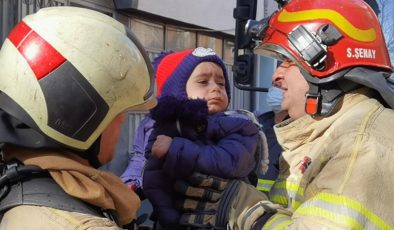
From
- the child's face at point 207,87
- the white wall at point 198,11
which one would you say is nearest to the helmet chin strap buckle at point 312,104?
the child's face at point 207,87

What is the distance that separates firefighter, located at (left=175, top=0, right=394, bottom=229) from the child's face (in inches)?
17.8

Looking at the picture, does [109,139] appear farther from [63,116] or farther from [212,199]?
[212,199]

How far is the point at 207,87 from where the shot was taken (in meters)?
3.26

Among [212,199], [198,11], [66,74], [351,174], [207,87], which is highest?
[198,11]

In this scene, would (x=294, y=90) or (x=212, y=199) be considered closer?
(x=294, y=90)

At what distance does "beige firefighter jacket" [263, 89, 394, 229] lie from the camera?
196 cm

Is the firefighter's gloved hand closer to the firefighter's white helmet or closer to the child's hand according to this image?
the child's hand

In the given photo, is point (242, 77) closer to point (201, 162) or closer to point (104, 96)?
point (201, 162)

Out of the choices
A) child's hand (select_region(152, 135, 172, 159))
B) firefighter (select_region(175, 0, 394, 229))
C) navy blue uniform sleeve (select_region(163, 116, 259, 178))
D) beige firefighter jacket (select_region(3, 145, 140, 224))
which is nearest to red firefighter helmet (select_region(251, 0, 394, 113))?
firefighter (select_region(175, 0, 394, 229))

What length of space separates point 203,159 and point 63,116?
1104 millimetres

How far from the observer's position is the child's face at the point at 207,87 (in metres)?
3.23

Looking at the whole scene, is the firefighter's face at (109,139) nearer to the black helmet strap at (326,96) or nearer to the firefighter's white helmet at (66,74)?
the firefighter's white helmet at (66,74)

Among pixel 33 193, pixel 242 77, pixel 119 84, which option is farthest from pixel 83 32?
pixel 242 77

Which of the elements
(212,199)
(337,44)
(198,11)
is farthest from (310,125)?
(198,11)
